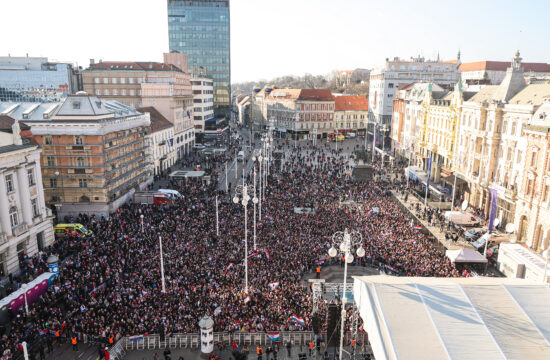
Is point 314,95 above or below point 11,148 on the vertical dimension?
above

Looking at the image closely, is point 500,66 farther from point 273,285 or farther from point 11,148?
point 11,148

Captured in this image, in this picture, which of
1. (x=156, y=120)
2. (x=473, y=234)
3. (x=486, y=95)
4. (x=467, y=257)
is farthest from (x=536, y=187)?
(x=156, y=120)

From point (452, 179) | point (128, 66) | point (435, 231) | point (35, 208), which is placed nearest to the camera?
point (35, 208)

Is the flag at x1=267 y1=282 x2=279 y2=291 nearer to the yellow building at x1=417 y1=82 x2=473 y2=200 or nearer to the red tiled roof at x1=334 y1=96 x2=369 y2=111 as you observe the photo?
the yellow building at x1=417 y1=82 x2=473 y2=200

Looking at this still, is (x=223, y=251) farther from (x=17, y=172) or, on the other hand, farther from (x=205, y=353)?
(x=17, y=172)

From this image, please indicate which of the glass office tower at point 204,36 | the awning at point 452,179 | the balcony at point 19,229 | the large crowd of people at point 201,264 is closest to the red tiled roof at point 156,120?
the large crowd of people at point 201,264

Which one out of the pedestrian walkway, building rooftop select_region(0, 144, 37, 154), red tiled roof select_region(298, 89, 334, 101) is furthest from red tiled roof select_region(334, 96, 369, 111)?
building rooftop select_region(0, 144, 37, 154)

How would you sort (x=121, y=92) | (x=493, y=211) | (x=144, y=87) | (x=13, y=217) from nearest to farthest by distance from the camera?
(x=13, y=217) → (x=493, y=211) → (x=144, y=87) → (x=121, y=92)
